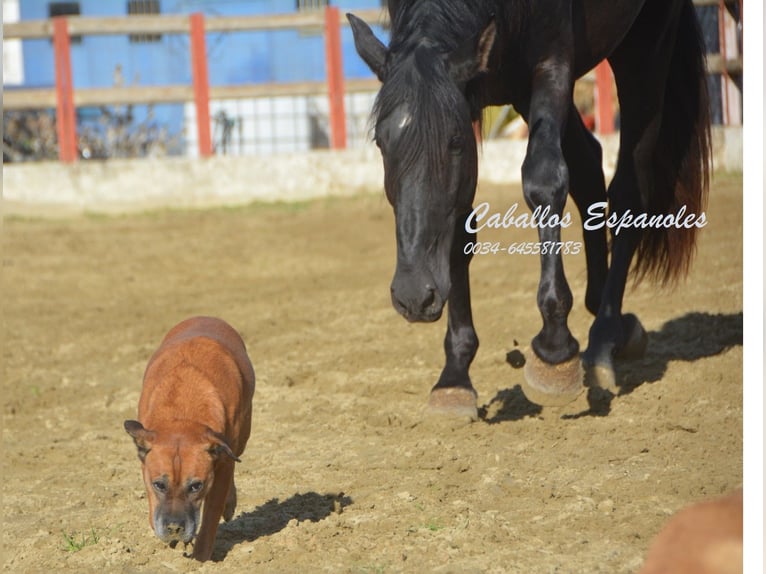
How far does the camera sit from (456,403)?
4.77m

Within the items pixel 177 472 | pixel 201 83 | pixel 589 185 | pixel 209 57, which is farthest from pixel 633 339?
pixel 209 57

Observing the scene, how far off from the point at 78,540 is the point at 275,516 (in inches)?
26.3

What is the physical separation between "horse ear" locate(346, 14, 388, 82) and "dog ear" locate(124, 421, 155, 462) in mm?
1542

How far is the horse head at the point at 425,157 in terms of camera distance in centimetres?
383

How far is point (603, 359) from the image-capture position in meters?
5.07

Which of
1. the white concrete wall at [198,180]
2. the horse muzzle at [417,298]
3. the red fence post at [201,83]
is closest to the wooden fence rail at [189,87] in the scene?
the red fence post at [201,83]

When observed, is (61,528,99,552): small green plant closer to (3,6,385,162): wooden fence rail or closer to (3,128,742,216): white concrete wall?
(3,128,742,216): white concrete wall

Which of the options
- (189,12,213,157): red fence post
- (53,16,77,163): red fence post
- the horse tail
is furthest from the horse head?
(53,16,77,163): red fence post

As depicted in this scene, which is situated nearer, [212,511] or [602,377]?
[212,511]

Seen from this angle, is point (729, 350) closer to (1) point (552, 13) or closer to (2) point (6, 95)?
(1) point (552, 13)

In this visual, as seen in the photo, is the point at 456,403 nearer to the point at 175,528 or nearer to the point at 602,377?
the point at 602,377

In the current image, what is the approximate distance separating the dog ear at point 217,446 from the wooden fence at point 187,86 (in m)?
10.5

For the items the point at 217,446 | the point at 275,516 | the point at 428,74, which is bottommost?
the point at 275,516

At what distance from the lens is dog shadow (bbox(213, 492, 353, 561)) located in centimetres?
375
